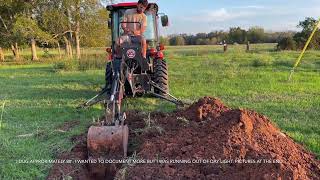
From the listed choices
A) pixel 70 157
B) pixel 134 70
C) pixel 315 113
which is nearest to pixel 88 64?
pixel 134 70

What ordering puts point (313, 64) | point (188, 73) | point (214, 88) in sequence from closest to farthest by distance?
point (214, 88), point (188, 73), point (313, 64)

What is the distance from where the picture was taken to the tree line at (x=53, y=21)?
107 feet

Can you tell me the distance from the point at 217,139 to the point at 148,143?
81 centimetres

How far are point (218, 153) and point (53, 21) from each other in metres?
30.4

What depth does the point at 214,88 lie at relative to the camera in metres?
12.2

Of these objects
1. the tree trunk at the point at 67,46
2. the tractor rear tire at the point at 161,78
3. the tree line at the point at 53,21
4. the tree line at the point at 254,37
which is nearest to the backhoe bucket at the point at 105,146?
the tractor rear tire at the point at 161,78

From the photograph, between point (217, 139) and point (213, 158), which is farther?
point (217, 139)

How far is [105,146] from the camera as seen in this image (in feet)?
17.3

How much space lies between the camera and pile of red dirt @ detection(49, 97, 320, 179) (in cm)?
441

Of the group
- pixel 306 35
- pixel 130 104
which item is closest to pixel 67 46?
pixel 306 35

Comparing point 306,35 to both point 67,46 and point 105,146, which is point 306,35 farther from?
point 105,146

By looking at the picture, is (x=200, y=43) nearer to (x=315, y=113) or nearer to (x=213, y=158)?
(x=315, y=113)

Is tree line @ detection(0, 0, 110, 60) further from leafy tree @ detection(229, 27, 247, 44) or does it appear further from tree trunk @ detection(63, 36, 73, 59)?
leafy tree @ detection(229, 27, 247, 44)

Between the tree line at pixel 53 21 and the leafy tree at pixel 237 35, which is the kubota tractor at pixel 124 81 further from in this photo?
the leafy tree at pixel 237 35
